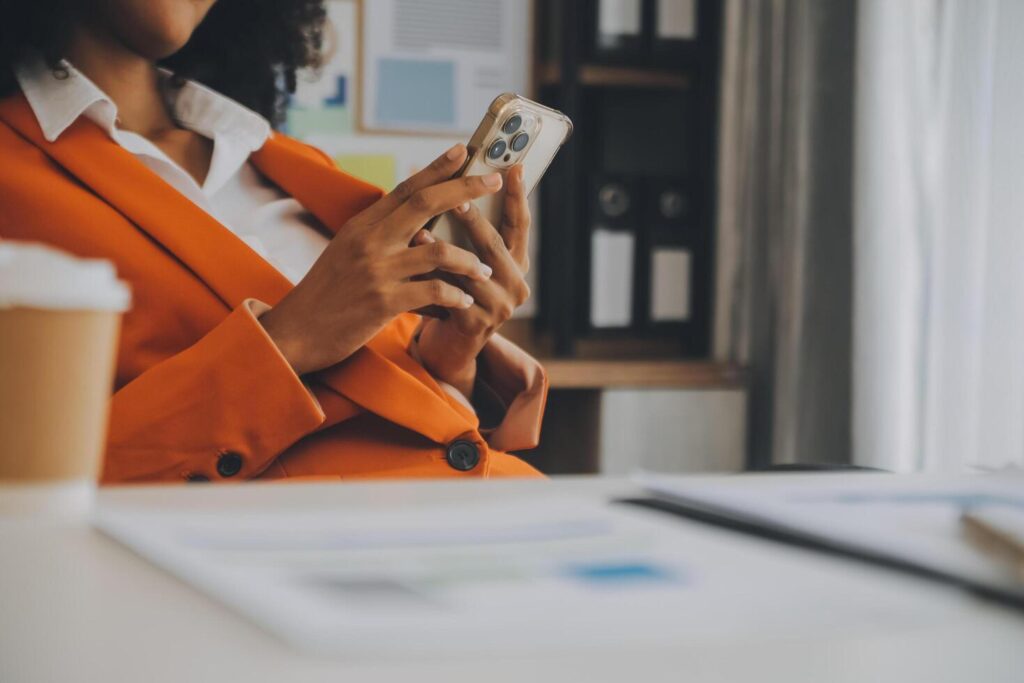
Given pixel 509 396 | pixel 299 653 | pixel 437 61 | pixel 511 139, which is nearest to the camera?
pixel 299 653

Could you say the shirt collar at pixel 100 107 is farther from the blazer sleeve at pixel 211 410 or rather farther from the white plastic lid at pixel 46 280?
the white plastic lid at pixel 46 280

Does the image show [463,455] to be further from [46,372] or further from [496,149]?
[46,372]

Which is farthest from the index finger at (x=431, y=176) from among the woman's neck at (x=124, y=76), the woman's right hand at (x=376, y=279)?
the woman's neck at (x=124, y=76)

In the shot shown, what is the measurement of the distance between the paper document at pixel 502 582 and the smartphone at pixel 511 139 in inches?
23.2

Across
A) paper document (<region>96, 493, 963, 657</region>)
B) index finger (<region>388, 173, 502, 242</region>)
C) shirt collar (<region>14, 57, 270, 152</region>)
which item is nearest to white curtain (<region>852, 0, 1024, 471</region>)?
index finger (<region>388, 173, 502, 242</region>)

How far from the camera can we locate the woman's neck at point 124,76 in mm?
1195

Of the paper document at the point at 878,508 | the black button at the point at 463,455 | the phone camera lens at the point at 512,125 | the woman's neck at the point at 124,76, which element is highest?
the woman's neck at the point at 124,76

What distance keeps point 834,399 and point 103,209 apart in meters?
1.46

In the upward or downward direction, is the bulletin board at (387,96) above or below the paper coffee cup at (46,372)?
above

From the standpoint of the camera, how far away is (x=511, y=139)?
99 cm

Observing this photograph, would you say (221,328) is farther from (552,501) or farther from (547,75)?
(547,75)

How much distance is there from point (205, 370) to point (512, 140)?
340 mm

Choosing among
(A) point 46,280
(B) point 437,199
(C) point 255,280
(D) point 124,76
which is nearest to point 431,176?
(B) point 437,199

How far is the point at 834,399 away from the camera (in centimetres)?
206
